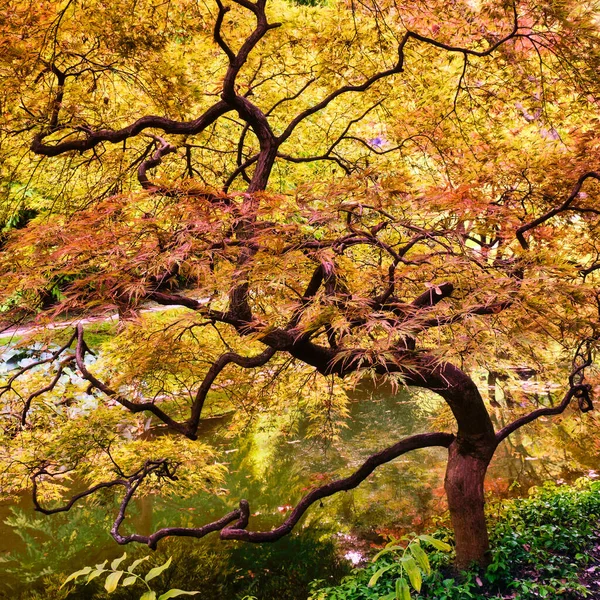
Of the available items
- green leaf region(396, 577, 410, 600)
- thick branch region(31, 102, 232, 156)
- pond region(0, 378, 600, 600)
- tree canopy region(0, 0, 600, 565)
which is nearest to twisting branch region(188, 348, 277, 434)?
tree canopy region(0, 0, 600, 565)

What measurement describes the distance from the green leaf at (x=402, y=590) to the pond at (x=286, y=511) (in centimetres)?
447

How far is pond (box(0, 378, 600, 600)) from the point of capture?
18.5 feet

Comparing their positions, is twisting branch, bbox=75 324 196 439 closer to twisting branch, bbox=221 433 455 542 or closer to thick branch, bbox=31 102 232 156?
twisting branch, bbox=221 433 455 542

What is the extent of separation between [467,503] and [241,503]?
6.07 feet

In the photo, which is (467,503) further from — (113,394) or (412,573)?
(412,573)

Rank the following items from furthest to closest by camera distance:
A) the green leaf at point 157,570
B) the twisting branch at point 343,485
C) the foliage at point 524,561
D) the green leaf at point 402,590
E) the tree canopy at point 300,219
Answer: the foliage at point 524,561 → the twisting branch at point 343,485 → the tree canopy at point 300,219 → the green leaf at point 402,590 → the green leaf at point 157,570

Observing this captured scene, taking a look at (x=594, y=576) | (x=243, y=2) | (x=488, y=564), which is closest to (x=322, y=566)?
(x=488, y=564)

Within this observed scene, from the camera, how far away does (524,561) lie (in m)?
4.08

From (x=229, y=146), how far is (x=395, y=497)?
4.93m

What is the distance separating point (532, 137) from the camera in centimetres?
470

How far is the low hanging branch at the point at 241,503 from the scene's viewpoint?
2.99 metres

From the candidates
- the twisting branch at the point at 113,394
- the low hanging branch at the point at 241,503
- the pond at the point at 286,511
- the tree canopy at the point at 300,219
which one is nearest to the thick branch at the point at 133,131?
the tree canopy at the point at 300,219

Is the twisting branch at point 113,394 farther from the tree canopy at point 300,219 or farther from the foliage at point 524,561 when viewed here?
the foliage at point 524,561

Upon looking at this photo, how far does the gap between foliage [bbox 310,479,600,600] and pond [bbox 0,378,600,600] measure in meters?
0.87
